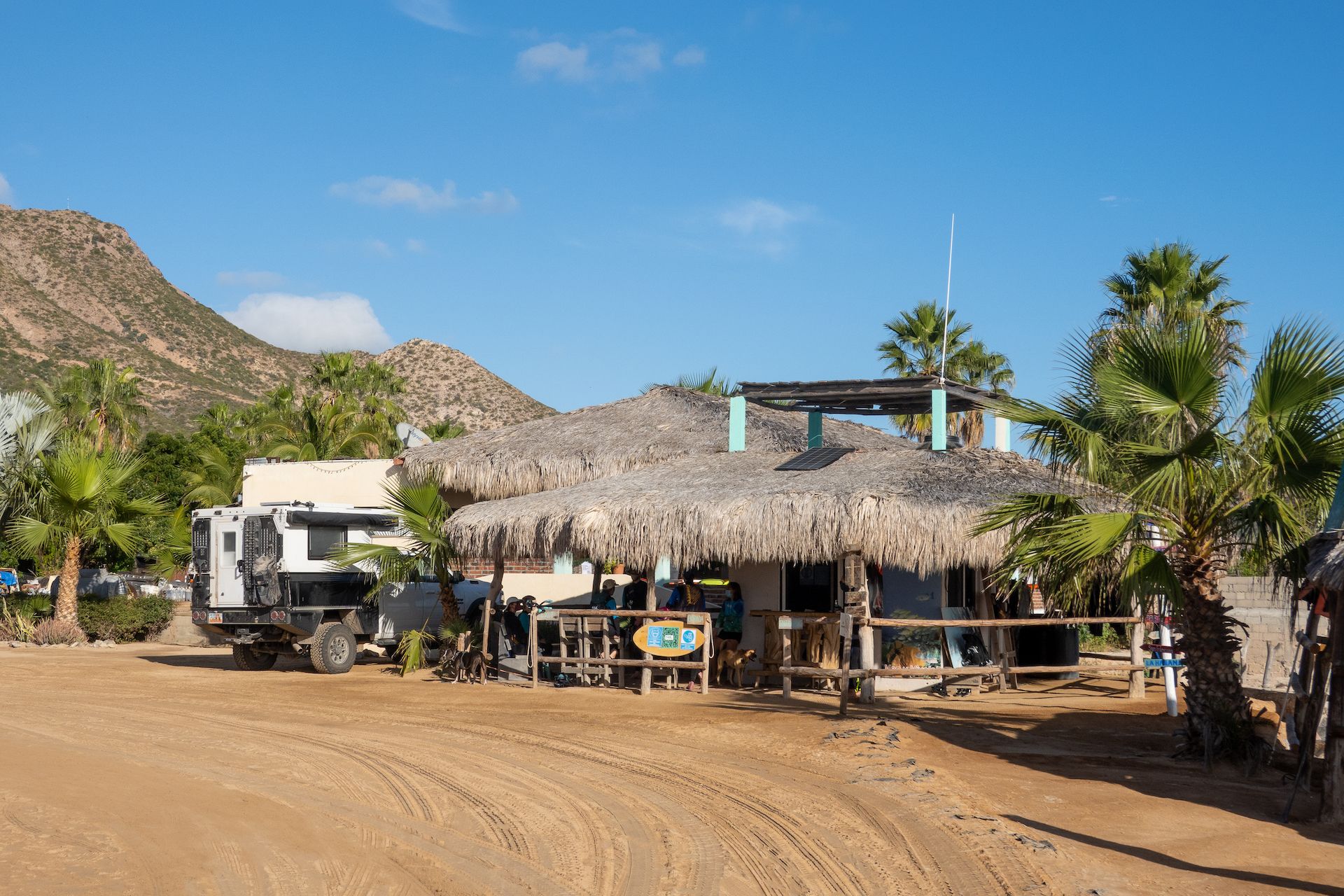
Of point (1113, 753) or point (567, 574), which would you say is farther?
point (567, 574)

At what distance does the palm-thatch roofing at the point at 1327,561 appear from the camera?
812 cm

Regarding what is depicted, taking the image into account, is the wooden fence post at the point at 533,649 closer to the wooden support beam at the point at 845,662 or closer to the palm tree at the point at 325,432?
the wooden support beam at the point at 845,662

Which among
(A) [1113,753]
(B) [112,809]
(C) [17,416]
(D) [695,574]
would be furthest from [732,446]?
(C) [17,416]

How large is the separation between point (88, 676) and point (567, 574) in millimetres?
11707

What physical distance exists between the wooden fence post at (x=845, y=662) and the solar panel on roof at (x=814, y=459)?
3.76 m

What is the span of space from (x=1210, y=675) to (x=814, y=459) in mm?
8189

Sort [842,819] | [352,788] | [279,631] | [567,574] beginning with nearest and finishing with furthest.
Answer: [842,819], [352,788], [279,631], [567,574]

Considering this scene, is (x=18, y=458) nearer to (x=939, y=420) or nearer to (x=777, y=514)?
(x=777, y=514)

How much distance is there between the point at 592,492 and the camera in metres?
17.9

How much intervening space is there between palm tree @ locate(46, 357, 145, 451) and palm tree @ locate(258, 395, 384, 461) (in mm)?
5350

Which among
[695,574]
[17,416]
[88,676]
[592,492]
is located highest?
[17,416]

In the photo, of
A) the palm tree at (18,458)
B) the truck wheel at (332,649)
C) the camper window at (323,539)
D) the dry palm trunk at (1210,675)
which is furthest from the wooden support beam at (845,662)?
the palm tree at (18,458)

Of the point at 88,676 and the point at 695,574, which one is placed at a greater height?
the point at 695,574

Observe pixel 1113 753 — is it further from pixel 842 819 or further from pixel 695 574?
pixel 695 574
